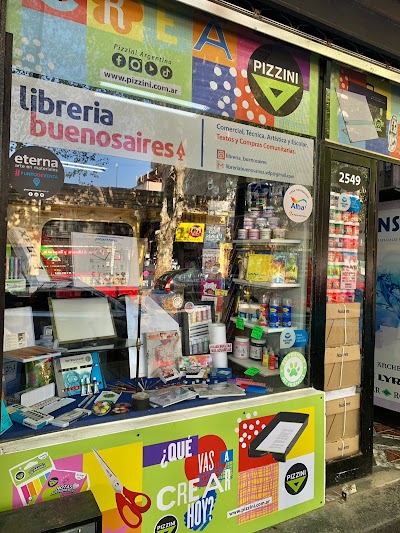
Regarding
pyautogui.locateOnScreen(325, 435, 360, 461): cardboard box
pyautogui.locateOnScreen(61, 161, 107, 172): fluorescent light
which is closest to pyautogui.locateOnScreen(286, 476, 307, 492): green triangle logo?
pyautogui.locateOnScreen(325, 435, 360, 461): cardboard box

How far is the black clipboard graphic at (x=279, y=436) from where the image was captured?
268cm

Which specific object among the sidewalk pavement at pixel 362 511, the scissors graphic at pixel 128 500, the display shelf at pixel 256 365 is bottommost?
the sidewalk pavement at pixel 362 511

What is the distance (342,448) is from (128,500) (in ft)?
5.97

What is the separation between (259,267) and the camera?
10.9 ft

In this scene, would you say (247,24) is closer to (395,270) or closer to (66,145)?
(66,145)

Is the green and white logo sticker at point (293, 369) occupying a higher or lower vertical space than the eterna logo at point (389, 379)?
higher

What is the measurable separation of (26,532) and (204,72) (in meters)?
2.57

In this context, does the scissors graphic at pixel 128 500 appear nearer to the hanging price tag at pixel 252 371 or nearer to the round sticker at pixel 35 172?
the hanging price tag at pixel 252 371

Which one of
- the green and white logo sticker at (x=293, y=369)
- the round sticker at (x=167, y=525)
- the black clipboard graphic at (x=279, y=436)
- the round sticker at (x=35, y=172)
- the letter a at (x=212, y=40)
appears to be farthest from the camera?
the green and white logo sticker at (x=293, y=369)

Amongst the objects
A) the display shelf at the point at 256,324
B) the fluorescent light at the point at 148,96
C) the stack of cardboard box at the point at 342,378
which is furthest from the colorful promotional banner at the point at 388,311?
the fluorescent light at the point at 148,96

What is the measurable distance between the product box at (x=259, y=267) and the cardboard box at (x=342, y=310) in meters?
0.52

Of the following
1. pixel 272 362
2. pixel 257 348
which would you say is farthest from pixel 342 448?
pixel 257 348

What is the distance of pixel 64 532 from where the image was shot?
1761mm

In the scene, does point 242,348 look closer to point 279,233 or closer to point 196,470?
point 279,233
